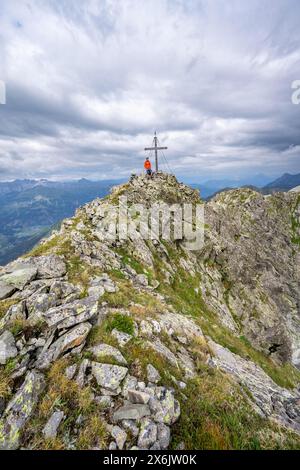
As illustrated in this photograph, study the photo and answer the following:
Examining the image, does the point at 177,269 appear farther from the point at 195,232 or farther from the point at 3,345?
the point at 3,345

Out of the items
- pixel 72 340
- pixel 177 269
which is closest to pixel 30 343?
pixel 72 340

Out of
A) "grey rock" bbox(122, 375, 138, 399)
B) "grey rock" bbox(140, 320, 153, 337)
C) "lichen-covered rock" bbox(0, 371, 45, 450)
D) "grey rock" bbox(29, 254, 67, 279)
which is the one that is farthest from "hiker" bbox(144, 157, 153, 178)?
"lichen-covered rock" bbox(0, 371, 45, 450)

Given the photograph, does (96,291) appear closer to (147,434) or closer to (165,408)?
(165,408)

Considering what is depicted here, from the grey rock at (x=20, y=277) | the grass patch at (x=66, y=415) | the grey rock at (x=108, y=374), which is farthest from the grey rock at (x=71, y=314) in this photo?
the grey rock at (x=20, y=277)

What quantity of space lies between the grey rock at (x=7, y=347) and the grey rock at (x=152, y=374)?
18.7 ft

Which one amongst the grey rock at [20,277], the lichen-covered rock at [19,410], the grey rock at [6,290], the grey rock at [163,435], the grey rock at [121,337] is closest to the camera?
the lichen-covered rock at [19,410]

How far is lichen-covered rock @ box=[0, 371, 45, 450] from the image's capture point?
24.5 ft

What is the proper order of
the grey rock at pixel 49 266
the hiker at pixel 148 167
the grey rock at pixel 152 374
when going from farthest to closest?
the hiker at pixel 148 167
the grey rock at pixel 49 266
the grey rock at pixel 152 374

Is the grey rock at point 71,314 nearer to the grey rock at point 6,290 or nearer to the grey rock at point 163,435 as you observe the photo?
the grey rock at point 6,290

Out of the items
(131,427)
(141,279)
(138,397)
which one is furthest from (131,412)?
(141,279)

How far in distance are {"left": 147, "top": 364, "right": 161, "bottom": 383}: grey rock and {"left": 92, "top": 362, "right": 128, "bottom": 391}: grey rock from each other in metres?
1.02

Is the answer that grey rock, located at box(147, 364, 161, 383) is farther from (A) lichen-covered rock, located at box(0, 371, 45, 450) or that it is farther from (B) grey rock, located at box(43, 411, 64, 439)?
(A) lichen-covered rock, located at box(0, 371, 45, 450)

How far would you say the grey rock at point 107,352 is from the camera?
10.5m
